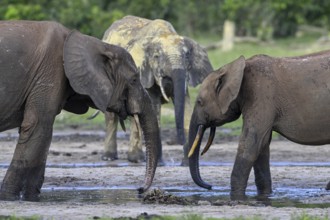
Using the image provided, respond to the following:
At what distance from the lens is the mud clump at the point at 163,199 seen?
12711 mm

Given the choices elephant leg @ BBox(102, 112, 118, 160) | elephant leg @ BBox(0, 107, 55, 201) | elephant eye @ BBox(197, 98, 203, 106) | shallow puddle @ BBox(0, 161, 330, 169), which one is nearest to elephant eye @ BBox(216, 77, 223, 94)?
elephant eye @ BBox(197, 98, 203, 106)

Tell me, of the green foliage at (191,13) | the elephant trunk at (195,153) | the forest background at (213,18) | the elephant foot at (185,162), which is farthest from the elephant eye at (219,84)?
the green foliage at (191,13)

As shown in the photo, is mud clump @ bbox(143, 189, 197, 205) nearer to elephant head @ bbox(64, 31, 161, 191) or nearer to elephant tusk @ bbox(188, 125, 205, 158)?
elephant head @ bbox(64, 31, 161, 191)

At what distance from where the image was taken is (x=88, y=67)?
13.0m

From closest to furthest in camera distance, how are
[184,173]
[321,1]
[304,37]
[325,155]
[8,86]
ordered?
[8,86]
[184,173]
[325,155]
[321,1]
[304,37]

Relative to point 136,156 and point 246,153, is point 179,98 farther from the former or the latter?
point 246,153

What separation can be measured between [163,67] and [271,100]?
4270 mm

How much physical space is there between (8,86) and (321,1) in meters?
30.9

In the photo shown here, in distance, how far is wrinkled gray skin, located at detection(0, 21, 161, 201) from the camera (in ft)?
42.1

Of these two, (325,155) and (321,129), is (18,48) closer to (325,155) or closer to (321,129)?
(321,129)

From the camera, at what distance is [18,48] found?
1288cm

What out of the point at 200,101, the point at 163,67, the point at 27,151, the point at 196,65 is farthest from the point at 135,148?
the point at 27,151

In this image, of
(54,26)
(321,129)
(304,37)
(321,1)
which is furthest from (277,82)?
(304,37)

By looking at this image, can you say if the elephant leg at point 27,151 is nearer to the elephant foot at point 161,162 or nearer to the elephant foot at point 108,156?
the elephant foot at point 161,162
